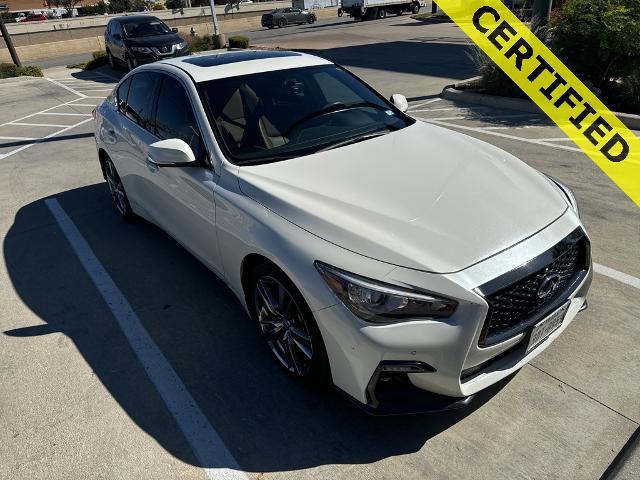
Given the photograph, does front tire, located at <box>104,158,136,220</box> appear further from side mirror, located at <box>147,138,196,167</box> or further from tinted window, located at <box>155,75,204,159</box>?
side mirror, located at <box>147,138,196,167</box>

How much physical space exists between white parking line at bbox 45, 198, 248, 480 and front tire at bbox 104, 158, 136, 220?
0.67 metres

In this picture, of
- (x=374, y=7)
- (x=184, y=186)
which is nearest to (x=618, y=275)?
(x=184, y=186)

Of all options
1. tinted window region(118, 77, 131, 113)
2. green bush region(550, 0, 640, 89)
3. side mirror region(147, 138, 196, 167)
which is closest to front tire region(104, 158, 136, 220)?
tinted window region(118, 77, 131, 113)

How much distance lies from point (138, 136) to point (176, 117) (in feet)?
2.59

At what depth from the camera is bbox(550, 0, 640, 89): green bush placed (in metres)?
7.58

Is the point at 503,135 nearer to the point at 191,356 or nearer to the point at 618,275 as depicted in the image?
the point at 618,275

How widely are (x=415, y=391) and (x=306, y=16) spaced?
4353 centimetres

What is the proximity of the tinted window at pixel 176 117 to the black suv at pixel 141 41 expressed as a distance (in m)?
13.4

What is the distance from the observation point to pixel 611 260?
393cm

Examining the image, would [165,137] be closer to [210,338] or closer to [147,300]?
[147,300]

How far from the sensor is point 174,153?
315 centimetres

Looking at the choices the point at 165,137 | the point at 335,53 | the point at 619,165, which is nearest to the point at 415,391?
the point at 165,137

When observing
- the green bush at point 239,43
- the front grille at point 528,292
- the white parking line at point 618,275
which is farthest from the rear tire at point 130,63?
the front grille at point 528,292

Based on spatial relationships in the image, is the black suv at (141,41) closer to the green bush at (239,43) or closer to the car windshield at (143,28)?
the car windshield at (143,28)
